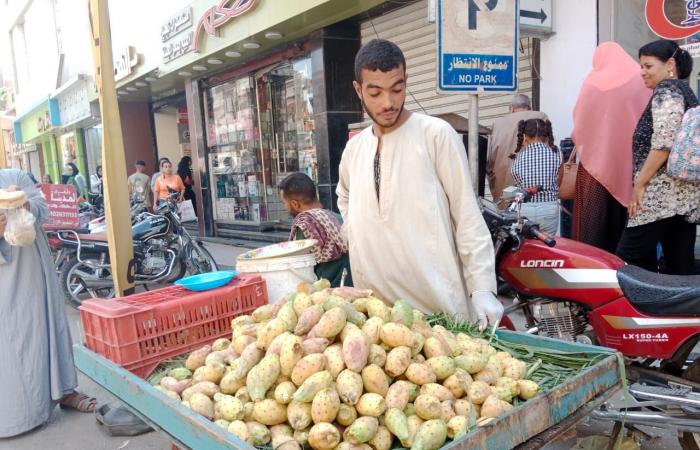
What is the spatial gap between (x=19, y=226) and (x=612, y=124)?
3.68 m

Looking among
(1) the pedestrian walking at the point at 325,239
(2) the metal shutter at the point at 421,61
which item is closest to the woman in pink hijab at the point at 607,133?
(1) the pedestrian walking at the point at 325,239

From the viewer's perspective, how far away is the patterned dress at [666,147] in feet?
9.69

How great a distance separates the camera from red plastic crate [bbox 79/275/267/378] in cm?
185

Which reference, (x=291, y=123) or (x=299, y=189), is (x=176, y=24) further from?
(x=299, y=189)

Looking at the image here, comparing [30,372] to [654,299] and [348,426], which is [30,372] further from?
[654,299]

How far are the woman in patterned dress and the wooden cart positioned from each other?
1831mm

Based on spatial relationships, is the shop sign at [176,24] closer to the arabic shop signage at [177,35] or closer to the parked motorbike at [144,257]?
the arabic shop signage at [177,35]

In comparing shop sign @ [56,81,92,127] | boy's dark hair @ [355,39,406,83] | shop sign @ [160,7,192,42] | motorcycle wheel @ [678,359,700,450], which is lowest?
motorcycle wheel @ [678,359,700,450]

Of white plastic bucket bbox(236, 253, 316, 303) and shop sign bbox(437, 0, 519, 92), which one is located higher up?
shop sign bbox(437, 0, 519, 92)

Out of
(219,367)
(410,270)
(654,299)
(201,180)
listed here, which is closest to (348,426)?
(219,367)

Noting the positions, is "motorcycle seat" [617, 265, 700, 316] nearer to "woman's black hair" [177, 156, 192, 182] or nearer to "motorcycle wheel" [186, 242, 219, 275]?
"motorcycle wheel" [186, 242, 219, 275]

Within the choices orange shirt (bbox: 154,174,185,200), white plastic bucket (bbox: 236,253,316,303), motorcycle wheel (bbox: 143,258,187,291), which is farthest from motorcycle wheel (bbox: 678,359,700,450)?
orange shirt (bbox: 154,174,185,200)

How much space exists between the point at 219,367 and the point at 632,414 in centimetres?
174

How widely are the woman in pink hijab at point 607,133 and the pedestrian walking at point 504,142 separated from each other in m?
0.96
